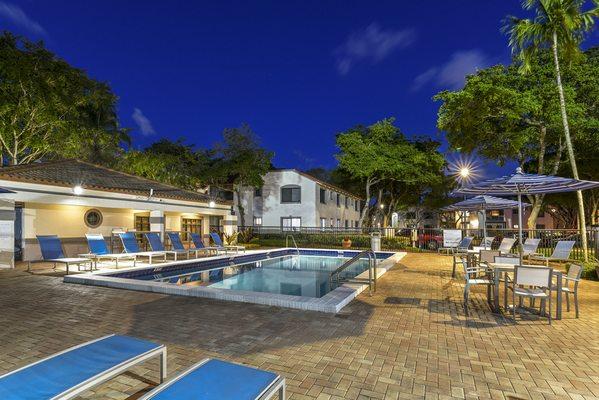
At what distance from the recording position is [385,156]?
2938cm

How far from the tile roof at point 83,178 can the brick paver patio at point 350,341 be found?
7.24 m

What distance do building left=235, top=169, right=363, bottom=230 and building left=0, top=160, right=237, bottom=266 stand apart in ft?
36.6

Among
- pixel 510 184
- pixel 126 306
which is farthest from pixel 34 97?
pixel 510 184

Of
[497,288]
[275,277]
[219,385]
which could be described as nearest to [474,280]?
[497,288]

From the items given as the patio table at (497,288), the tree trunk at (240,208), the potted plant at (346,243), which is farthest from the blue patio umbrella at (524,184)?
the tree trunk at (240,208)

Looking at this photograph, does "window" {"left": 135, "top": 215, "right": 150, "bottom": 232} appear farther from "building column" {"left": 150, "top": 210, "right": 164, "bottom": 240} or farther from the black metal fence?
the black metal fence

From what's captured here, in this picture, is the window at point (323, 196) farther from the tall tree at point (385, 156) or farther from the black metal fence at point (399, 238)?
the black metal fence at point (399, 238)

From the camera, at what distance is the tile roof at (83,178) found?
13055 mm

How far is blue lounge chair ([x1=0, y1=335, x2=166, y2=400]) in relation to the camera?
2.28 m

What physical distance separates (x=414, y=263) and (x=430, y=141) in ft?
72.4

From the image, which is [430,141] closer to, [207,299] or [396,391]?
[207,299]

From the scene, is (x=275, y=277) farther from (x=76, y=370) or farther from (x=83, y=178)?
(x=83, y=178)

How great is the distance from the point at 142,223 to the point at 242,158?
10.8m

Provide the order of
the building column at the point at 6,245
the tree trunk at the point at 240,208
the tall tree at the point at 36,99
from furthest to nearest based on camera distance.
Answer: the tree trunk at the point at 240,208, the tall tree at the point at 36,99, the building column at the point at 6,245
